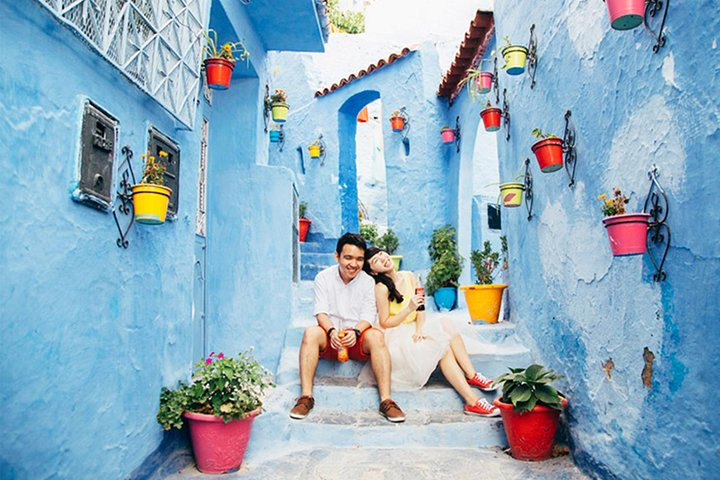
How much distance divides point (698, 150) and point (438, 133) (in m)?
6.73

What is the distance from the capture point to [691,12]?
216 centimetres

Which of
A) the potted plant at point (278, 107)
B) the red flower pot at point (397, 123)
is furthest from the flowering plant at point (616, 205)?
the red flower pot at point (397, 123)

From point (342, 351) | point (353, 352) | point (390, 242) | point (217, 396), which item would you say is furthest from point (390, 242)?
point (217, 396)

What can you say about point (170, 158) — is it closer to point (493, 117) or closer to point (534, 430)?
point (534, 430)

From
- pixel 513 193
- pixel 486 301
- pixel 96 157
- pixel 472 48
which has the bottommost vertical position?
pixel 486 301

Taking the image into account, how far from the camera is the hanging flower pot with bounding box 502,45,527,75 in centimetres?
429

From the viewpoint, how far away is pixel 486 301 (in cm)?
527

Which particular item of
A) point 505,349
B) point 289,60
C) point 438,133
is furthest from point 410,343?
point 289,60

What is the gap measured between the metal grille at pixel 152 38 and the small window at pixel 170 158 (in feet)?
0.54

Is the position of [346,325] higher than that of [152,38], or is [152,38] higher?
[152,38]

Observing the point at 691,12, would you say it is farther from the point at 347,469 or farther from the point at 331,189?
the point at 331,189

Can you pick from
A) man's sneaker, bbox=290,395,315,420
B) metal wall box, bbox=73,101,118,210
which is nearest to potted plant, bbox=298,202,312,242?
man's sneaker, bbox=290,395,315,420

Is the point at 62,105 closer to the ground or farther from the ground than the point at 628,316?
farther from the ground

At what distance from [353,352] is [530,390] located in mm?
1532
